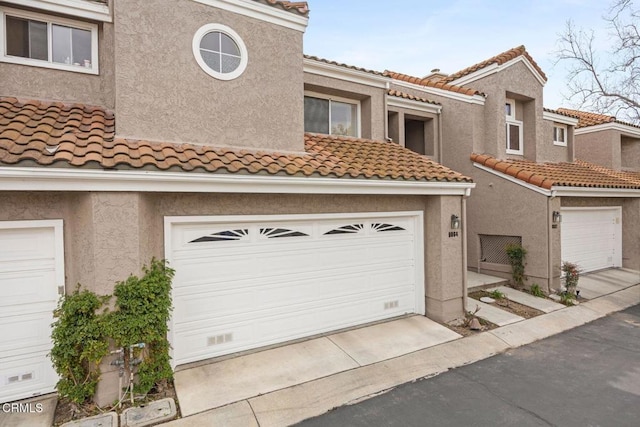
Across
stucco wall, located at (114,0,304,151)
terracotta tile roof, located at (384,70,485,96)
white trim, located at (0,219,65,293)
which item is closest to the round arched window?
stucco wall, located at (114,0,304,151)

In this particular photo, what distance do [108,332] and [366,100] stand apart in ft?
28.6

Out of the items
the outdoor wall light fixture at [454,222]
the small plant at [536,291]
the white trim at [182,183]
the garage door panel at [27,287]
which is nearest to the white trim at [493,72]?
the outdoor wall light fixture at [454,222]

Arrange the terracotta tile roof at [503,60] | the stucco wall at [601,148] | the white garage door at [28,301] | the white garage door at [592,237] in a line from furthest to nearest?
the stucco wall at [601,148] → the white garage door at [592,237] → the terracotta tile roof at [503,60] → the white garage door at [28,301]

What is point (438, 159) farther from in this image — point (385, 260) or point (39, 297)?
point (39, 297)

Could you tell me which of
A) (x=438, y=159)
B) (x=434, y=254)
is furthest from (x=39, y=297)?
(x=438, y=159)

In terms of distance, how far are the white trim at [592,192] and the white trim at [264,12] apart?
8.81 m

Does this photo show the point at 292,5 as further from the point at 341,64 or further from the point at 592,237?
the point at 592,237

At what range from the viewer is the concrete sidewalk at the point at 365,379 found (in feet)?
15.1

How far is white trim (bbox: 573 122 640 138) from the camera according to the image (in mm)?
15656

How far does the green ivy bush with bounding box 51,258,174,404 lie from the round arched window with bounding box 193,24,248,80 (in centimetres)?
403

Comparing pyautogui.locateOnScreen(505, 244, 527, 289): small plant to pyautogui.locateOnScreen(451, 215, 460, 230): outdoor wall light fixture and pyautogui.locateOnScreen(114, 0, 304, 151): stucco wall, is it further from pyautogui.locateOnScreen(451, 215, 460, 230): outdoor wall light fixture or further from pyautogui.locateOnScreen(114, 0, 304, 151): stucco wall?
pyautogui.locateOnScreen(114, 0, 304, 151): stucco wall

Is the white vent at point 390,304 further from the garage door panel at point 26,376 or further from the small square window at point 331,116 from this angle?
the garage door panel at point 26,376

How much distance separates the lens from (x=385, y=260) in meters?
7.80

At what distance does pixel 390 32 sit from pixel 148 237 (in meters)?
12.7
